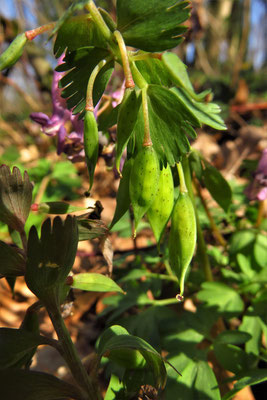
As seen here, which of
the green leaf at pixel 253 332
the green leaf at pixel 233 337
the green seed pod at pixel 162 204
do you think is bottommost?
the green leaf at pixel 253 332

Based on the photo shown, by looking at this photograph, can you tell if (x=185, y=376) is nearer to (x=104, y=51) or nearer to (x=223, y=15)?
(x=104, y=51)

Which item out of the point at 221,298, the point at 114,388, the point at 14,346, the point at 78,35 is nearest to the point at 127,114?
the point at 78,35

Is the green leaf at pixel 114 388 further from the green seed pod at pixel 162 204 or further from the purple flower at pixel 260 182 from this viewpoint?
the purple flower at pixel 260 182

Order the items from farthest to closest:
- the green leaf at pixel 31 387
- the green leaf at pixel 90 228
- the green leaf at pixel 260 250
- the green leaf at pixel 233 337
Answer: the green leaf at pixel 260 250, the green leaf at pixel 233 337, the green leaf at pixel 90 228, the green leaf at pixel 31 387

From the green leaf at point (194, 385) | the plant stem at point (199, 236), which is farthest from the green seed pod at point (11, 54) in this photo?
the green leaf at point (194, 385)

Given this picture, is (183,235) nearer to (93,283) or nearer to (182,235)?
(182,235)

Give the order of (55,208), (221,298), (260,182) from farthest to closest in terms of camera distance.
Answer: (260,182), (221,298), (55,208)

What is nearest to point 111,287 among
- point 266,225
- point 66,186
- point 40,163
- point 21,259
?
point 21,259
